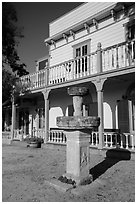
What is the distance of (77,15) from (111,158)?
9.51 meters

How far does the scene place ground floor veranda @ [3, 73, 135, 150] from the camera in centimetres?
840

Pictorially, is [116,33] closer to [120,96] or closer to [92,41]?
[92,41]

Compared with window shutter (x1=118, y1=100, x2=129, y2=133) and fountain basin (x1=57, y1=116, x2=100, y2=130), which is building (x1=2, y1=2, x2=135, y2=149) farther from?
fountain basin (x1=57, y1=116, x2=100, y2=130)

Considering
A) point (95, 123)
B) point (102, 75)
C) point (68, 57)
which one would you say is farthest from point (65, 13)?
point (95, 123)

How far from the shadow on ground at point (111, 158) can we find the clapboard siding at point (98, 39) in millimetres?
5852

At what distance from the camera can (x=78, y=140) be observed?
171 inches

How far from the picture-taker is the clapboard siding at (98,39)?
33.4 ft

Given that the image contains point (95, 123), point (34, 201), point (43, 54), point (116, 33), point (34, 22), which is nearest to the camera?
point (34, 201)

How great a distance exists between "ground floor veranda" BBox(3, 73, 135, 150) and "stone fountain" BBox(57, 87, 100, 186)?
3.71m

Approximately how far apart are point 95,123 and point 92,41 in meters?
8.39

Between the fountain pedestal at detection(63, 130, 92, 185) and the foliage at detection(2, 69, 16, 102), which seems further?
the foliage at detection(2, 69, 16, 102)

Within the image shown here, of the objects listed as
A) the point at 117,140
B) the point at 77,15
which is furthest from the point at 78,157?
the point at 77,15

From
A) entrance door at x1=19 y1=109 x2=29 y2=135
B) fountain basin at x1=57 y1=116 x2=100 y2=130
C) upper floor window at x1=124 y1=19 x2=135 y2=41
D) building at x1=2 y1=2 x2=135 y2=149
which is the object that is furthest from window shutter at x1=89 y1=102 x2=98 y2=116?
entrance door at x1=19 y1=109 x2=29 y2=135

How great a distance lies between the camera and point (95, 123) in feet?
14.1
